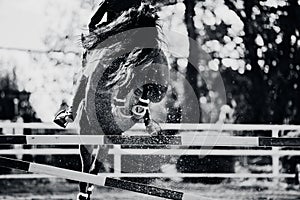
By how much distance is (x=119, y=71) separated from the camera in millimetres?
2260

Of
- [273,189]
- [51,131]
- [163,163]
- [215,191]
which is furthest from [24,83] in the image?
[273,189]

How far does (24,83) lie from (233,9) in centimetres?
173

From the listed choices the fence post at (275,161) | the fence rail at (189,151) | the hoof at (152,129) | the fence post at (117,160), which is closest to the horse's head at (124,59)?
the hoof at (152,129)

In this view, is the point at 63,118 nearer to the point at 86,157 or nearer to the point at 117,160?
the point at 86,157

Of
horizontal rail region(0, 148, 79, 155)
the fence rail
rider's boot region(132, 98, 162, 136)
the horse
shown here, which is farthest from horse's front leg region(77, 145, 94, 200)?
horizontal rail region(0, 148, 79, 155)

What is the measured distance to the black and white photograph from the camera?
2272 millimetres

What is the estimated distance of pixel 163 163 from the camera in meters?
4.11

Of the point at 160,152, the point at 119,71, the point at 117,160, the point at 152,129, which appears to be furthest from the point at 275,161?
the point at 119,71

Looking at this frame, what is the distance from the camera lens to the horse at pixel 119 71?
7.25 ft

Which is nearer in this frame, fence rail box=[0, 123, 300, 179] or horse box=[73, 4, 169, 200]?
horse box=[73, 4, 169, 200]

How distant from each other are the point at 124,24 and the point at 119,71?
199mm

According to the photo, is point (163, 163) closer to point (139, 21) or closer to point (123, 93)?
point (123, 93)

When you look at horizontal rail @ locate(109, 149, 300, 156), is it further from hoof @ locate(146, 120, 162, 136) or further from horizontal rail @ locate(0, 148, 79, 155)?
hoof @ locate(146, 120, 162, 136)

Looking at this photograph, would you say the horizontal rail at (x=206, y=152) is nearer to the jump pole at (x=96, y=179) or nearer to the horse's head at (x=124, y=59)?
the horse's head at (x=124, y=59)
